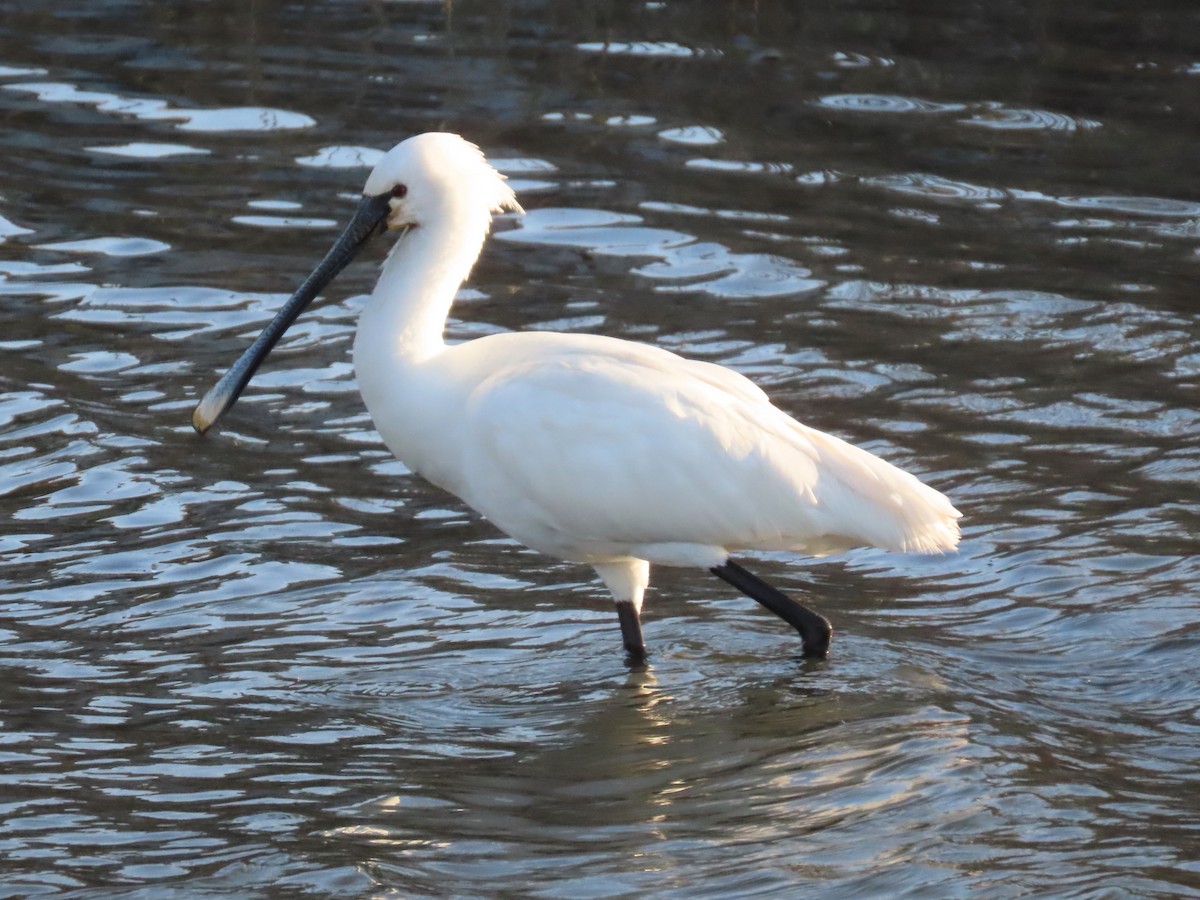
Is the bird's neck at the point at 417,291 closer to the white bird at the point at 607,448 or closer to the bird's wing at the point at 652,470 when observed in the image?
the white bird at the point at 607,448

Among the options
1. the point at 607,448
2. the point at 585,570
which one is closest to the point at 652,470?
the point at 607,448

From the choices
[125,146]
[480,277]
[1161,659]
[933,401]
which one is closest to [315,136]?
[125,146]

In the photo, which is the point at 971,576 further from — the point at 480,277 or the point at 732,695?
the point at 480,277

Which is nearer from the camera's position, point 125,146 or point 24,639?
point 24,639

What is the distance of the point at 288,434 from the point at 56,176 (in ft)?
15.5

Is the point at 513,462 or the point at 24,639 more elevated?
the point at 513,462

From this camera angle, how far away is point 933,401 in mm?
9688

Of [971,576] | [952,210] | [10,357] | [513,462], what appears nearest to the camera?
[513,462]

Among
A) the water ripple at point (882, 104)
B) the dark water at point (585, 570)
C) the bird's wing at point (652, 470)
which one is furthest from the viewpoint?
the water ripple at point (882, 104)

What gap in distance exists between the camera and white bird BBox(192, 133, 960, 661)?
693cm

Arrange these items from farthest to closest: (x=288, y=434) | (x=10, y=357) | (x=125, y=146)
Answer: (x=125, y=146) → (x=10, y=357) → (x=288, y=434)

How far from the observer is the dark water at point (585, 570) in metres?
5.66

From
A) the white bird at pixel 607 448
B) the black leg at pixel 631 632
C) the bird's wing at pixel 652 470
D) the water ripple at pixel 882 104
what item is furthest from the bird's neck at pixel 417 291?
the water ripple at pixel 882 104

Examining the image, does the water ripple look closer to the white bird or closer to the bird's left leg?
the white bird
